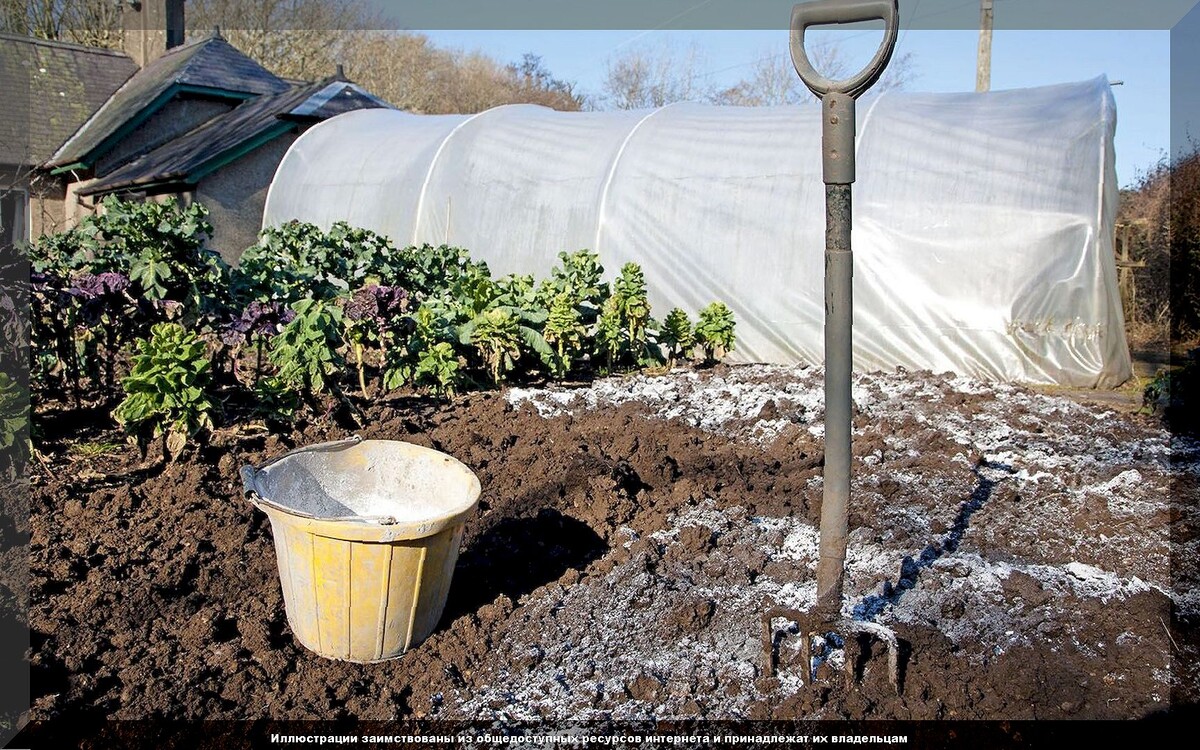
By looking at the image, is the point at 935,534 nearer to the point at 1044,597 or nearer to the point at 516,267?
the point at 1044,597

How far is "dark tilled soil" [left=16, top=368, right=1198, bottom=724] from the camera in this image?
296 cm

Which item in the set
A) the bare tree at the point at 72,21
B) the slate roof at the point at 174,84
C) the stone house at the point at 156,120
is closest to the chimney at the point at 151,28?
the stone house at the point at 156,120

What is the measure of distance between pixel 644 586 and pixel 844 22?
2.18 metres

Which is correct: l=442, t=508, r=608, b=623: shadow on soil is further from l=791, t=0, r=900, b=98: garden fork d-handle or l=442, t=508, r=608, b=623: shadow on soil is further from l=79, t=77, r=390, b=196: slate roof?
l=79, t=77, r=390, b=196: slate roof

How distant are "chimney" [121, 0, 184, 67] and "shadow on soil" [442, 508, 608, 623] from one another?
21.8 m

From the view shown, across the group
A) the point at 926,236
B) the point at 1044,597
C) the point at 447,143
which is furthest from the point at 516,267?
the point at 1044,597

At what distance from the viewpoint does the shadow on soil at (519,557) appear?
3699 millimetres

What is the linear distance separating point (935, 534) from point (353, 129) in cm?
1352

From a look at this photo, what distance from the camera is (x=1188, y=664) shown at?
3139 millimetres

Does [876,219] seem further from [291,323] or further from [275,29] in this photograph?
[275,29]

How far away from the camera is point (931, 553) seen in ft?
13.3

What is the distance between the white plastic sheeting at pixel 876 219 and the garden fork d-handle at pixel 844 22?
6530mm

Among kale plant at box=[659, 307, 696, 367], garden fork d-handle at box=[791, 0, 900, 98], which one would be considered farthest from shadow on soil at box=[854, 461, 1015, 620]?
kale plant at box=[659, 307, 696, 367]

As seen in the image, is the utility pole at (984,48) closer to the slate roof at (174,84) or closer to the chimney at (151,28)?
the slate roof at (174,84)
